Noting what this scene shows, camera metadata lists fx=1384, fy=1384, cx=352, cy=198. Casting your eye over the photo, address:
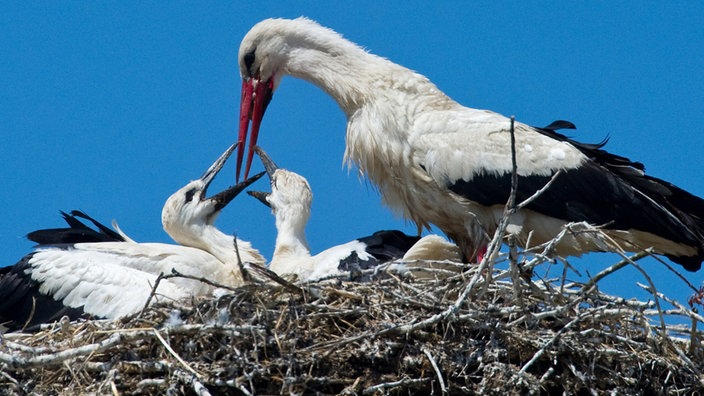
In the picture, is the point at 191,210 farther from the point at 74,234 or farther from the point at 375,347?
the point at 375,347

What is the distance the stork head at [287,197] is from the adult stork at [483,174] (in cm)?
41

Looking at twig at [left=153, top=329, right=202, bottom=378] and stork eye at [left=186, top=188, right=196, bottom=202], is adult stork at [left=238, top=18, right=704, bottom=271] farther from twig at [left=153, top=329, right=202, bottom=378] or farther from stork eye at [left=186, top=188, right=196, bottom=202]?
twig at [left=153, top=329, right=202, bottom=378]

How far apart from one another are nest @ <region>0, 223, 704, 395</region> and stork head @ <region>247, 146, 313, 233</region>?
1.87 metres

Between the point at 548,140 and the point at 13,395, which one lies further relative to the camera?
the point at 548,140

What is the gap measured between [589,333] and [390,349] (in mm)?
758

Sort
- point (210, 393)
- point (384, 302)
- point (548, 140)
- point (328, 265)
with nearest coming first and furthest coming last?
point (210, 393), point (384, 302), point (328, 265), point (548, 140)

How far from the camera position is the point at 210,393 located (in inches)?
194

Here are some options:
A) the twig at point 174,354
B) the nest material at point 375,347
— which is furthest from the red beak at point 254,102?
the twig at point 174,354

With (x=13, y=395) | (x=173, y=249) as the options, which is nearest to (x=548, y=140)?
(x=173, y=249)

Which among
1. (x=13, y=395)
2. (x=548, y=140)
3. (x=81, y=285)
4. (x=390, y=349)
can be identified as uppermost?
(x=548, y=140)

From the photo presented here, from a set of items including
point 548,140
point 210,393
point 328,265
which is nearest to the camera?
point 210,393

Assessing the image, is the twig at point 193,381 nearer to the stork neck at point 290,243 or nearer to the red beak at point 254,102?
the stork neck at point 290,243

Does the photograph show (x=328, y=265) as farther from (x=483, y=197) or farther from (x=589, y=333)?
(x=589, y=333)

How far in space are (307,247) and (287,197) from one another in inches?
12.5
